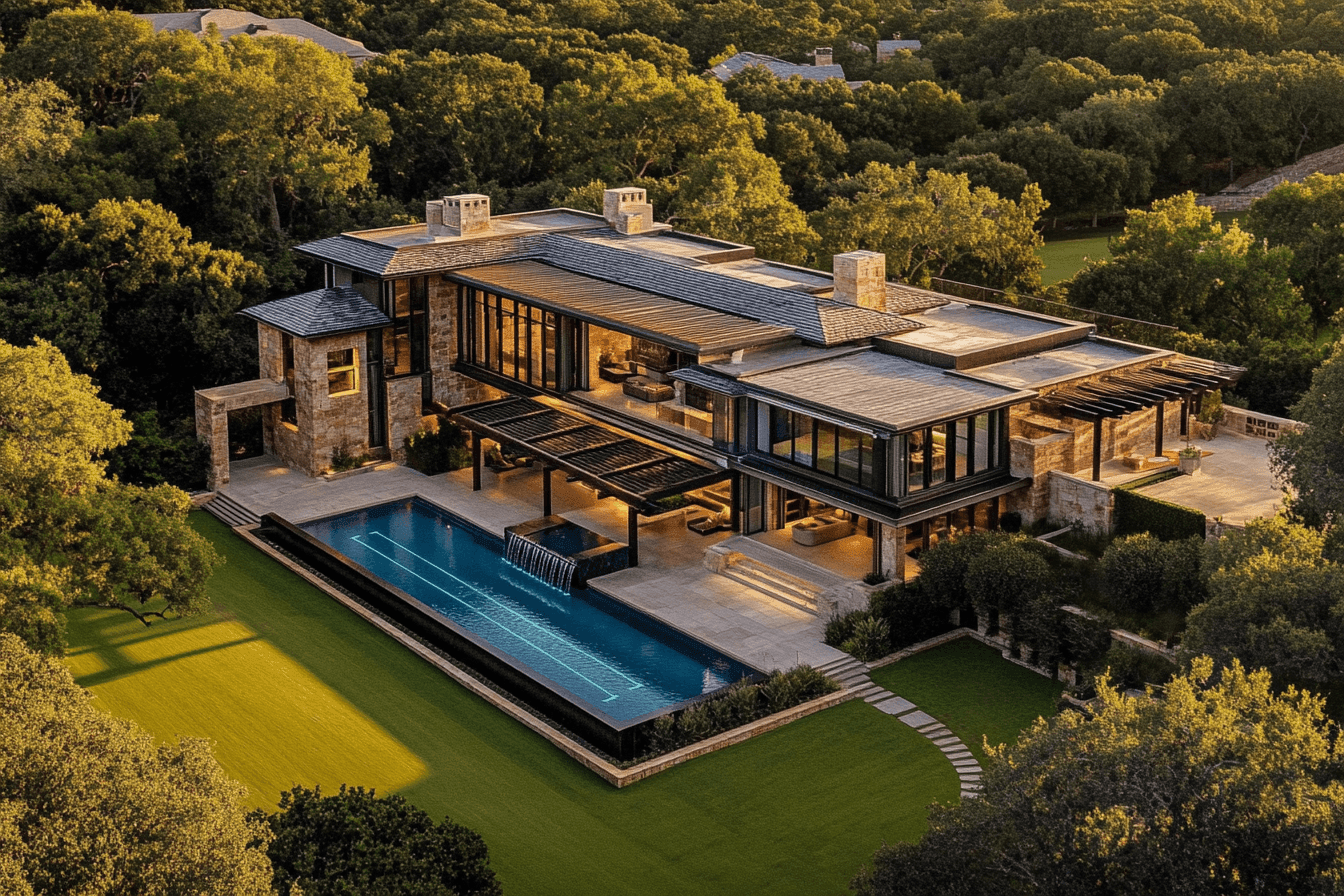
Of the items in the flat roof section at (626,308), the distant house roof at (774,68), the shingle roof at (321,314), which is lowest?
the shingle roof at (321,314)

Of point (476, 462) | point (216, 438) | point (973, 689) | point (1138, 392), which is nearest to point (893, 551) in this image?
point (973, 689)

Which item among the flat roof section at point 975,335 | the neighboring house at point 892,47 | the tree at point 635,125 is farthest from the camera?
the neighboring house at point 892,47

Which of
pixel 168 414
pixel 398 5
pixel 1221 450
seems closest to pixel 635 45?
pixel 398 5

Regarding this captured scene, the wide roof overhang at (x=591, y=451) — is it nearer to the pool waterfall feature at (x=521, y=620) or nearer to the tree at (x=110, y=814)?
the pool waterfall feature at (x=521, y=620)

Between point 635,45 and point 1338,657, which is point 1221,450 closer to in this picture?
point 1338,657

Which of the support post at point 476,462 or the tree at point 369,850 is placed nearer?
the tree at point 369,850

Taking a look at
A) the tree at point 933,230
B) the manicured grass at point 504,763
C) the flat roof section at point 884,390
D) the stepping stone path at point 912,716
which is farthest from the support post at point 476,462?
the tree at point 933,230
